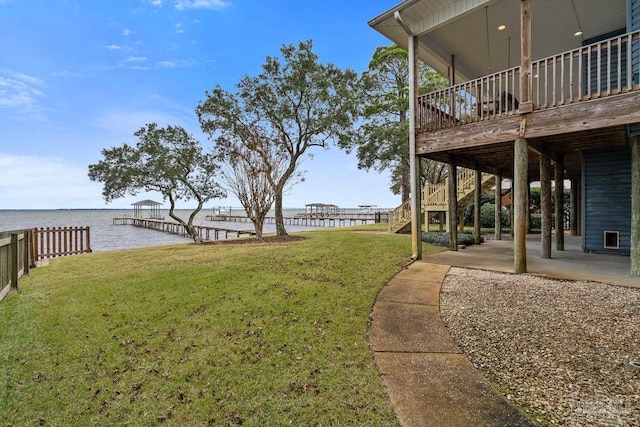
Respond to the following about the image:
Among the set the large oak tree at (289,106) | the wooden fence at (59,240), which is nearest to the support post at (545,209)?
the large oak tree at (289,106)

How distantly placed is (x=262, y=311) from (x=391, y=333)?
5.95 feet

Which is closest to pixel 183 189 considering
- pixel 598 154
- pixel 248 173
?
pixel 248 173

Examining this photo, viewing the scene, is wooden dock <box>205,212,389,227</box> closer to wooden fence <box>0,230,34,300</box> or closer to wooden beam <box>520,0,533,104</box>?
wooden beam <box>520,0,533,104</box>

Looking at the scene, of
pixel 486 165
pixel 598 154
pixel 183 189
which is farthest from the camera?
pixel 183 189

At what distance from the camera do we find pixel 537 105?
5918mm

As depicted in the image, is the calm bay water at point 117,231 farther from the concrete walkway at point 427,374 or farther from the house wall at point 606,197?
the house wall at point 606,197

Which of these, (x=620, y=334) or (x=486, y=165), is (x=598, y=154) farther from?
(x=620, y=334)

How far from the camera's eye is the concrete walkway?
83.4 inches

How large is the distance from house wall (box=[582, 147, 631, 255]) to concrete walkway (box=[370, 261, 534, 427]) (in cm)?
743

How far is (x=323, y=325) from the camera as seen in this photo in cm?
375

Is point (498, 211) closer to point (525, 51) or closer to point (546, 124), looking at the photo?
point (546, 124)

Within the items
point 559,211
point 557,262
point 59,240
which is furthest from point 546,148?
point 59,240

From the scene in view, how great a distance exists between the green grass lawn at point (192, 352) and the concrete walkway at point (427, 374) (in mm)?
166

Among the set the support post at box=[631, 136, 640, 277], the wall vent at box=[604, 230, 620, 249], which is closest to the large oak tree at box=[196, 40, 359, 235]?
the wall vent at box=[604, 230, 620, 249]
